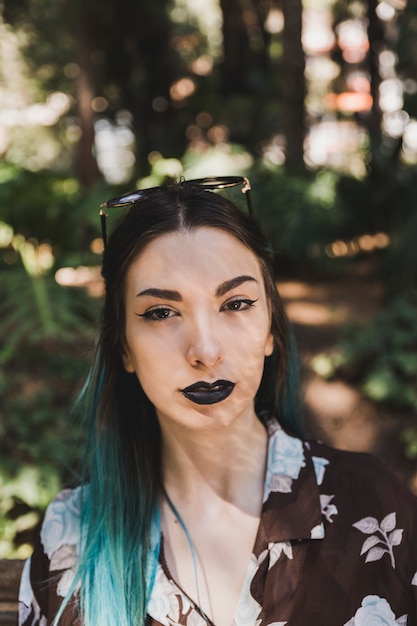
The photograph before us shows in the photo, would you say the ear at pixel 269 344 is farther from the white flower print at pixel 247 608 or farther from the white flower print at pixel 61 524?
the white flower print at pixel 61 524

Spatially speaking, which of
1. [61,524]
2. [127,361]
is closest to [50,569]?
[61,524]

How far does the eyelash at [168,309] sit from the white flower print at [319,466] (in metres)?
0.42

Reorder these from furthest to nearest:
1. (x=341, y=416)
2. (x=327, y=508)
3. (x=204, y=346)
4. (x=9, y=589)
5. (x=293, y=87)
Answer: (x=293, y=87) < (x=341, y=416) < (x=9, y=589) < (x=327, y=508) < (x=204, y=346)

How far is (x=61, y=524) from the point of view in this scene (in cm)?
160

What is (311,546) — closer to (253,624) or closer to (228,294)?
(253,624)

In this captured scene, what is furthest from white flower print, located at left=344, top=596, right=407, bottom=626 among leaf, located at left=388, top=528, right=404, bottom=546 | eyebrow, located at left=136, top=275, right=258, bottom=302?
eyebrow, located at left=136, top=275, right=258, bottom=302

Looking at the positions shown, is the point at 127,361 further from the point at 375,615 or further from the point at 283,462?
the point at 375,615

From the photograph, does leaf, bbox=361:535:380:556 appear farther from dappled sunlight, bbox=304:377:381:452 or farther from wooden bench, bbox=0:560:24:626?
dappled sunlight, bbox=304:377:381:452

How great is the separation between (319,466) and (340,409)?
346 cm

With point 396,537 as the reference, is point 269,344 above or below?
above

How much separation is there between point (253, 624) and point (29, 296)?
14.6 feet

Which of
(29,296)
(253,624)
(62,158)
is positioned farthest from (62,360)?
(62,158)

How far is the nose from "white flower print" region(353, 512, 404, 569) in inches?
19.2

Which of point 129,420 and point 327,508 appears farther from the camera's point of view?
point 129,420
